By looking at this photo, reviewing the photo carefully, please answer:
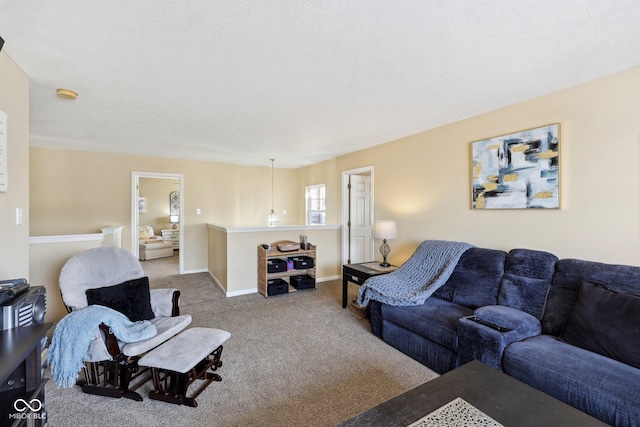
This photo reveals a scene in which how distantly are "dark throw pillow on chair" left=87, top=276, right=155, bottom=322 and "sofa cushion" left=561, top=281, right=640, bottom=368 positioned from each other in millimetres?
3272

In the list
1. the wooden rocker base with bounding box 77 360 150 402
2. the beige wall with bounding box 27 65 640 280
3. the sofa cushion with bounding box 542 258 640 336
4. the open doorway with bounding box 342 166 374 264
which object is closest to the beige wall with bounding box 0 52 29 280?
the beige wall with bounding box 27 65 640 280

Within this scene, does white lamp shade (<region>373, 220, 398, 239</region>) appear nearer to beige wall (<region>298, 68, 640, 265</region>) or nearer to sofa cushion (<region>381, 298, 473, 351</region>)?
beige wall (<region>298, 68, 640, 265</region>)

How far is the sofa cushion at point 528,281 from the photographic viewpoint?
89.6 inches

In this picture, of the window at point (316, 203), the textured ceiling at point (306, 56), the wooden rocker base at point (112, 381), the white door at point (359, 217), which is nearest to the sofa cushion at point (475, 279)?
the textured ceiling at point (306, 56)

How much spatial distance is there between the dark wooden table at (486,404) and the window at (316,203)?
459 cm

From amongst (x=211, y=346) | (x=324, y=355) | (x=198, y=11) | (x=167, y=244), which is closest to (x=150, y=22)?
(x=198, y=11)

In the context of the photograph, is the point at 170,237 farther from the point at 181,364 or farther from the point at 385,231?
the point at 181,364

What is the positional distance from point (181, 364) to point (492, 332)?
83.6 inches

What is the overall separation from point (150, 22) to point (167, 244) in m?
7.44

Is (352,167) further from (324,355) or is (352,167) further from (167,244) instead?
(167,244)

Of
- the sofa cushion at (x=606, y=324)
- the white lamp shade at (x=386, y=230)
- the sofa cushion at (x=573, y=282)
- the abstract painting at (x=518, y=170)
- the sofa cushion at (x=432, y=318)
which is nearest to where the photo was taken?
the sofa cushion at (x=606, y=324)

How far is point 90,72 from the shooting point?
2150 millimetres

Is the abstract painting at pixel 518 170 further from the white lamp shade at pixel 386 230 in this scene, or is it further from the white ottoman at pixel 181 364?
the white ottoman at pixel 181 364

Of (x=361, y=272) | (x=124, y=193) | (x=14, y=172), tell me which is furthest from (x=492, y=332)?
(x=124, y=193)
